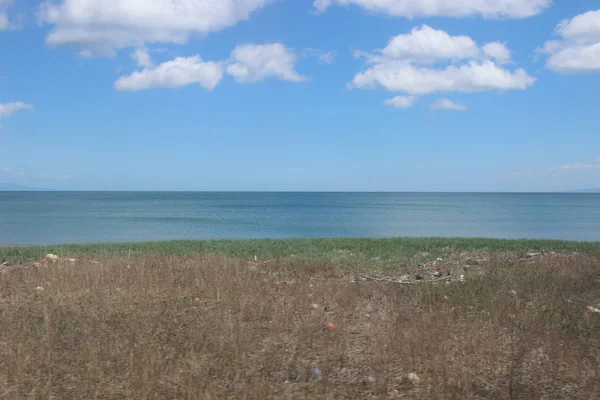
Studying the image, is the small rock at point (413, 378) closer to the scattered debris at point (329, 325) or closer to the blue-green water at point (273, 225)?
the scattered debris at point (329, 325)

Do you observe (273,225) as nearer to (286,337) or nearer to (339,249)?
(339,249)

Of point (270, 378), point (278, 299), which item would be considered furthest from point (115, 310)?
point (270, 378)

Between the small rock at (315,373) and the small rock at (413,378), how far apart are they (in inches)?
33.4

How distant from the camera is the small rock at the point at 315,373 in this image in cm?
497

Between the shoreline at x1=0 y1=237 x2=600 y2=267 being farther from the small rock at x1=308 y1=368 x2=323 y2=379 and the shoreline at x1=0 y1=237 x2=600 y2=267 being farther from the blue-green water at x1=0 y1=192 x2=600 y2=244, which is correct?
the blue-green water at x1=0 y1=192 x2=600 y2=244

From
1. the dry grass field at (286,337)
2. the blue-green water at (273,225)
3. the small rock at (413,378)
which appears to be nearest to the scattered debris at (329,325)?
the dry grass field at (286,337)

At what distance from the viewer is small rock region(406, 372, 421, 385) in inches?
192

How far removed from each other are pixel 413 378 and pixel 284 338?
5.42 feet

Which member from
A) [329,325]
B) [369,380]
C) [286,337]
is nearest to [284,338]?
[286,337]

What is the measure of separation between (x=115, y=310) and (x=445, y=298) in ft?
16.1

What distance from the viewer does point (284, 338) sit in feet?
19.5

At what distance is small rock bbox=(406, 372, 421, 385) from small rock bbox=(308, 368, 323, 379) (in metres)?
0.85

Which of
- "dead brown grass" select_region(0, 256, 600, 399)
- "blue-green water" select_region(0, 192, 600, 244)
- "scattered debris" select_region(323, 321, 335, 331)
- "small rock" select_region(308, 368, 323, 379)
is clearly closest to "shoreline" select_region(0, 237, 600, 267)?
"dead brown grass" select_region(0, 256, 600, 399)

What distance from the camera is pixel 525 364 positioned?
523 cm
